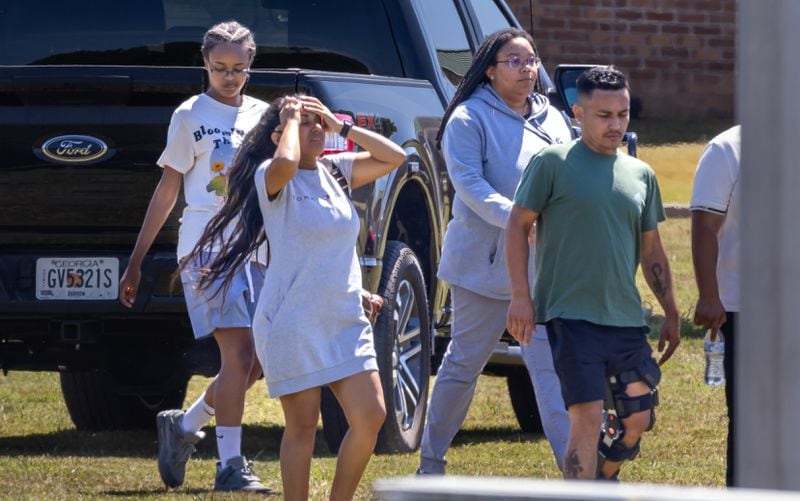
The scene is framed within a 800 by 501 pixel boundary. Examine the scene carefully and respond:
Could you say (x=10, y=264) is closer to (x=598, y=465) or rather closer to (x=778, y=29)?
(x=598, y=465)

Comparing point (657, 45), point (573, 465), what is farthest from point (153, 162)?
point (657, 45)

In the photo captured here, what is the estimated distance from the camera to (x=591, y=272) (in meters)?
5.43

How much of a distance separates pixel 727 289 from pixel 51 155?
274 cm

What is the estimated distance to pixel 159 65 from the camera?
25.0 ft

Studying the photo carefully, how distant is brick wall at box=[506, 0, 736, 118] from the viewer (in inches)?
733

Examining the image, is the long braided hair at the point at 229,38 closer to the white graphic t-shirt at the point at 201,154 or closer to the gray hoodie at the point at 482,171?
the white graphic t-shirt at the point at 201,154

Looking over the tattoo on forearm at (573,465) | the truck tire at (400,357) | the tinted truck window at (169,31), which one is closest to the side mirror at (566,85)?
the tinted truck window at (169,31)

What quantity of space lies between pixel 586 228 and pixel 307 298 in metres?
0.86

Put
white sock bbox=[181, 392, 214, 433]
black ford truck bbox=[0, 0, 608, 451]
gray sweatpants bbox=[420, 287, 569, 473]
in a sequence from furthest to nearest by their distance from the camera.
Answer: black ford truck bbox=[0, 0, 608, 451] < white sock bbox=[181, 392, 214, 433] < gray sweatpants bbox=[420, 287, 569, 473]

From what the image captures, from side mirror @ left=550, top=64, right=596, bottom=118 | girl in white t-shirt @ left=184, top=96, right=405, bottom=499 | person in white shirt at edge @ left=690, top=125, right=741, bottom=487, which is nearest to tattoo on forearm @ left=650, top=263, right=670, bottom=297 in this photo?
person in white shirt at edge @ left=690, top=125, right=741, bottom=487

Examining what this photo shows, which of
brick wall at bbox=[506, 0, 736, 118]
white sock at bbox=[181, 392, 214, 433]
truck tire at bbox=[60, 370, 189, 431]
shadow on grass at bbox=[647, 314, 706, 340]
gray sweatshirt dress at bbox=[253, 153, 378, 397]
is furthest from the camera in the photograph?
brick wall at bbox=[506, 0, 736, 118]

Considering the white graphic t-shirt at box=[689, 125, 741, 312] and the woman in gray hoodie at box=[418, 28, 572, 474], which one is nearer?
the white graphic t-shirt at box=[689, 125, 741, 312]

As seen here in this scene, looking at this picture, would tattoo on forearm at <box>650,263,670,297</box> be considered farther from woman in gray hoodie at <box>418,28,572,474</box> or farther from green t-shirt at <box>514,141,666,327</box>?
woman in gray hoodie at <box>418,28,572,474</box>

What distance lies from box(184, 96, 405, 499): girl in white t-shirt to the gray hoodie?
2.56 ft
